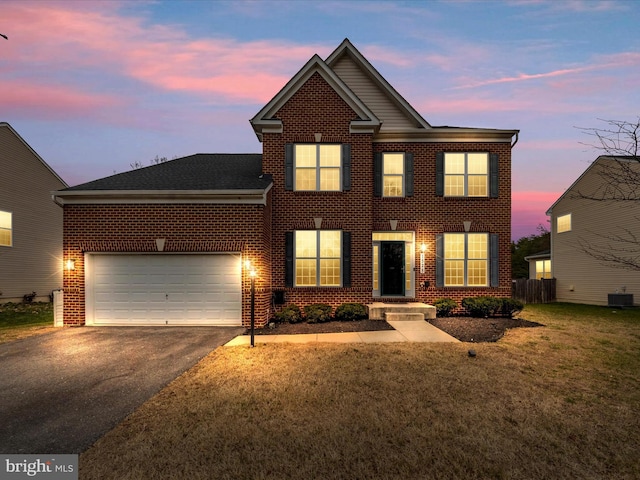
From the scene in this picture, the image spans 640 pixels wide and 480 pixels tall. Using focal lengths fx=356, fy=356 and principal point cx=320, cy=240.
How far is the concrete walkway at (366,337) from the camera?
31.0 ft

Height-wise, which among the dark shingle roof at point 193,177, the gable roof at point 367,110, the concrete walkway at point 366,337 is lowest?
the concrete walkway at point 366,337

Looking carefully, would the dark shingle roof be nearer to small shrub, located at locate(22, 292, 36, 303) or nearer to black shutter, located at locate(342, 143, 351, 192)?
black shutter, located at locate(342, 143, 351, 192)

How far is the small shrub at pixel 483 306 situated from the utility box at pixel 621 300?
10723mm

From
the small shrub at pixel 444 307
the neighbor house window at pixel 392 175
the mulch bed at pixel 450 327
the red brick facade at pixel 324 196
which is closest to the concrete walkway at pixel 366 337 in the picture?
the mulch bed at pixel 450 327

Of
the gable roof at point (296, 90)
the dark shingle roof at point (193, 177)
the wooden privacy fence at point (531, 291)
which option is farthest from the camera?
the wooden privacy fence at point (531, 291)

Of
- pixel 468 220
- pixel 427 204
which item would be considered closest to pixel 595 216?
pixel 468 220

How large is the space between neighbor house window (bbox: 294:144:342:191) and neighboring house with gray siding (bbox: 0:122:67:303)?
58.6ft

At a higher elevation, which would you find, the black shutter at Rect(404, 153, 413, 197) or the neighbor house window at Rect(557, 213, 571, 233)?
the black shutter at Rect(404, 153, 413, 197)

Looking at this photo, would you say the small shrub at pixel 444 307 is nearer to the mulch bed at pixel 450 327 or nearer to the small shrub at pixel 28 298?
the mulch bed at pixel 450 327

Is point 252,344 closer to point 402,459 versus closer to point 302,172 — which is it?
point 402,459

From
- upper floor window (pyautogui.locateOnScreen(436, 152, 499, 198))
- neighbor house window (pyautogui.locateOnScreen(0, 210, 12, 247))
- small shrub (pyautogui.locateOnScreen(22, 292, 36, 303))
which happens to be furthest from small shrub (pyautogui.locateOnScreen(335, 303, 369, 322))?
neighbor house window (pyautogui.locateOnScreen(0, 210, 12, 247))

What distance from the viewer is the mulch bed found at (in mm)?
10289

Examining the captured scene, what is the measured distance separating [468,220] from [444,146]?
3.15 m

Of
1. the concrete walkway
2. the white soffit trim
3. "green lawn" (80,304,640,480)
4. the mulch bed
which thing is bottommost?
the mulch bed
